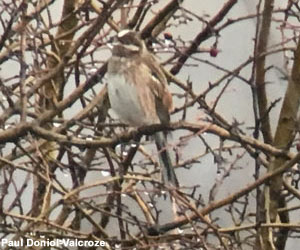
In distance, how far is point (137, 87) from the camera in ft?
9.55

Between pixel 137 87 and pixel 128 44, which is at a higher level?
pixel 128 44

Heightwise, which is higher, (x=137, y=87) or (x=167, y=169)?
(x=137, y=87)

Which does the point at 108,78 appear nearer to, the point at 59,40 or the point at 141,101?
the point at 141,101

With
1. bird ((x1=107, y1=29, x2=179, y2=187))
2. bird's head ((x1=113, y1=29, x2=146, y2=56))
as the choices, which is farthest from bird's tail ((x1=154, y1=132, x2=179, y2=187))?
bird's head ((x1=113, y1=29, x2=146, y2=56))

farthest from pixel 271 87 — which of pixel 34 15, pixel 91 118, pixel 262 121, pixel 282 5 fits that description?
pixel 34 15

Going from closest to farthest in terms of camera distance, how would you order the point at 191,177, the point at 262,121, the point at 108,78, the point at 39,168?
the point at 39,168, the point at 108,78, the point at 262,121, the point at 191,177

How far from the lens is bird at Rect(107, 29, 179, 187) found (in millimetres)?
2877

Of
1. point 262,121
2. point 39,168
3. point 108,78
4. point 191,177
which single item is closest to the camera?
point 39,168

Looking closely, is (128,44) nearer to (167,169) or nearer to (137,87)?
(137,87)

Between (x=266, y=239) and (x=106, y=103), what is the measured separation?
29.5 inches

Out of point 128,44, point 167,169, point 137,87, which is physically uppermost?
point 128,44

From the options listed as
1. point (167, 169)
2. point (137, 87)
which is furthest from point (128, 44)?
point (167, 169)

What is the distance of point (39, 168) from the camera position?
2646 mm

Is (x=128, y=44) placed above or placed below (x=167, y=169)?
above
